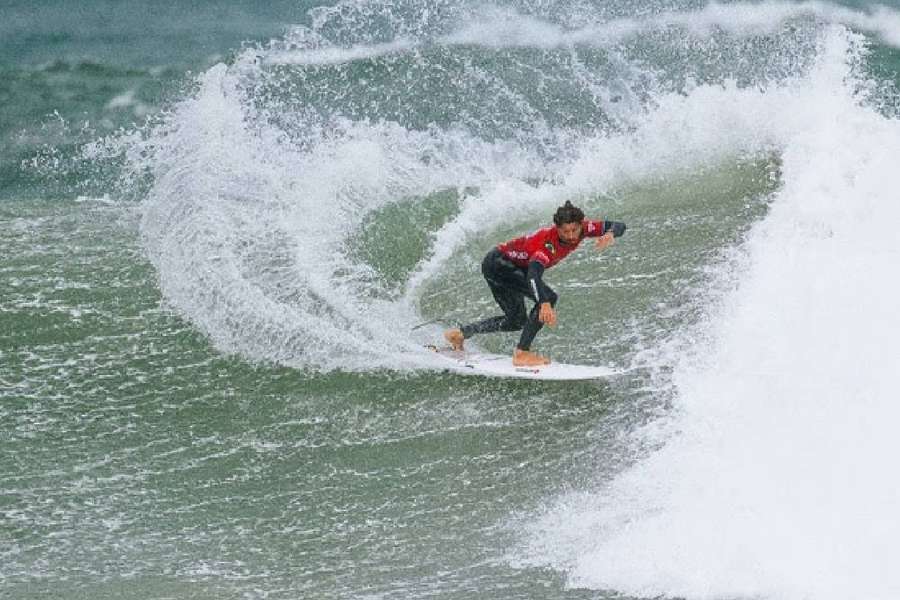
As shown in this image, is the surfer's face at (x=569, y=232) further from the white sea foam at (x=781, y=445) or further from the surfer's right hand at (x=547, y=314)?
the white sea foam at (x=781, y=445)

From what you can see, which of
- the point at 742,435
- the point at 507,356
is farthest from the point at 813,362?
the point at 507,356

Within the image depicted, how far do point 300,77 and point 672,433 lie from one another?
9.48 m

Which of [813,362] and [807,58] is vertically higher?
[807,58]

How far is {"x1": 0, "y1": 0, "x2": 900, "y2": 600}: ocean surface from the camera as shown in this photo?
9.30 metres

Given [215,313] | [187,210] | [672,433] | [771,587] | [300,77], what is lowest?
[771,587]

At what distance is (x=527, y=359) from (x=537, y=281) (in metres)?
0.76

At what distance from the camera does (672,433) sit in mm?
10359

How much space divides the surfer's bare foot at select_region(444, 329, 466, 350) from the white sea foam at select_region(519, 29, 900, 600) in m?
1.85

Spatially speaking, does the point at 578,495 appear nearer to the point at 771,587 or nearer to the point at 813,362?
the point at 771,587

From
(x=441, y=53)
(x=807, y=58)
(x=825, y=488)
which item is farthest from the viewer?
(x=441, y=53)

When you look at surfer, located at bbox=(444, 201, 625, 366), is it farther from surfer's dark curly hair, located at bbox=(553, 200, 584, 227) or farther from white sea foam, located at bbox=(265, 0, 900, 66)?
white sea foam, located at bbox=(265, 0, 900, 66)

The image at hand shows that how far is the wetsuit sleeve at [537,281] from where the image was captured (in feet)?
35.4

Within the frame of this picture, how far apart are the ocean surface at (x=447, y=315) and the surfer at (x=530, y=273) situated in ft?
1.27

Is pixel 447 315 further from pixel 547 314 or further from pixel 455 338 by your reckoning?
pixel 547 314
